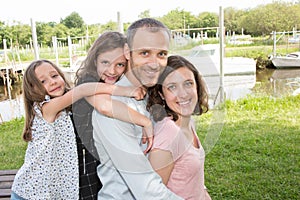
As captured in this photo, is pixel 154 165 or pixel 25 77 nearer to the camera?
pixel 154 165

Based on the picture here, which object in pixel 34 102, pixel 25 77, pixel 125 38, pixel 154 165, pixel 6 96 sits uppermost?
pixel 125 38

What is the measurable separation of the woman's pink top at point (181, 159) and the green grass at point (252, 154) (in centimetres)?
75

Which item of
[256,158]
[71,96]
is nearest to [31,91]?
[71,96]

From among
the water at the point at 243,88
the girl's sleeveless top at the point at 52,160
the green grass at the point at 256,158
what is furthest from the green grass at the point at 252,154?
the girl's sleeveless top at the point at 52,160

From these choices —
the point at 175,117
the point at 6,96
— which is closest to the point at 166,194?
the point at 175,117

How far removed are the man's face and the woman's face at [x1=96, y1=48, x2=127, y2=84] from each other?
0.28ft

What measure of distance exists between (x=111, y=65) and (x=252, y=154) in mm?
3101

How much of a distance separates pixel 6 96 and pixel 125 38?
37.2ft

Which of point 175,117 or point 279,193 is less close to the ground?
point 175,117

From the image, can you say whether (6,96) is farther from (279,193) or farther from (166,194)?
(166,194)

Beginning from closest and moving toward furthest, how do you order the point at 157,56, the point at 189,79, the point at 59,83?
the point at 157,56, the point at 189,79, the point at 59,83

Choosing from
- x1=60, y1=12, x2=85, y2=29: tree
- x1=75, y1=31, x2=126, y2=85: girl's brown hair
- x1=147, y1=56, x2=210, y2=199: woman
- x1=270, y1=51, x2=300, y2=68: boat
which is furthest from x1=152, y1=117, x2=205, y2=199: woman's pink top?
x1=270, y1=51, x2=300, y2=68: boat

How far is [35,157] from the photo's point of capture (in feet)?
5.04

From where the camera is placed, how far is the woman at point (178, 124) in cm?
102
